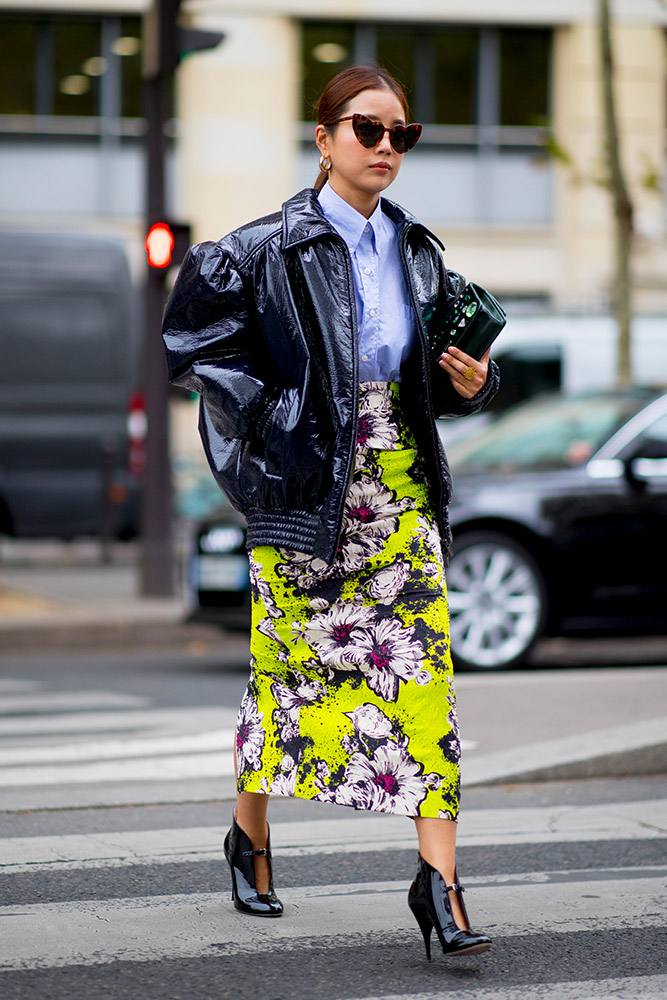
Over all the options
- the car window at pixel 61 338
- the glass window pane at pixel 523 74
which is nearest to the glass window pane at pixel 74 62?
the glass window pane at pixel 523 74

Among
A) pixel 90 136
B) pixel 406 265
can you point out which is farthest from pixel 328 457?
pixel 90 136

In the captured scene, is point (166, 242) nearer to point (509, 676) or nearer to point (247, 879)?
point (509, 676)

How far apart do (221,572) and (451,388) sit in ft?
17.6

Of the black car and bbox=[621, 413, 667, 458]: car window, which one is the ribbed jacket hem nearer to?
the black car

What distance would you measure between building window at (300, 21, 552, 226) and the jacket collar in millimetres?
20432

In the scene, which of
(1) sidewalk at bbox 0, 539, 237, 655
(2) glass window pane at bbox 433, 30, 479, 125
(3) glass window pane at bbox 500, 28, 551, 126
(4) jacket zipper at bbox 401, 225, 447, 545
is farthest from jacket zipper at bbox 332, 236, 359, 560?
(3) glass window pane at bbox 500, 28, 551, 126

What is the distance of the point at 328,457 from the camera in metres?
3.44

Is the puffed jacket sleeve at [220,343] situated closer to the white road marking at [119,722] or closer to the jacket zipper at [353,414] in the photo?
the jacket zipper at [353,414]

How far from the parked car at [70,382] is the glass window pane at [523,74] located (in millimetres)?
10836

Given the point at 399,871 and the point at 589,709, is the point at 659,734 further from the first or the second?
the point at 399,871

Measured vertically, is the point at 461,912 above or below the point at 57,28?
below

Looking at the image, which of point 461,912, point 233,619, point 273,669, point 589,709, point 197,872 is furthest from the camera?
point 233,619

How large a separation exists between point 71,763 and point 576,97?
64.5 ft

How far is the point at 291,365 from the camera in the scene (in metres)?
3.49
